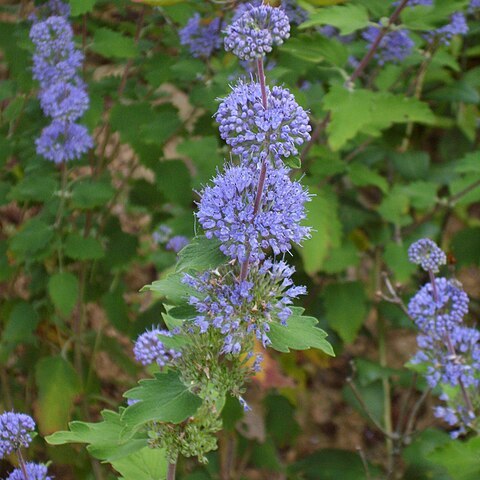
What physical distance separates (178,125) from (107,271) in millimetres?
675

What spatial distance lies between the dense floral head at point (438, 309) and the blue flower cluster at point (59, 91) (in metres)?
1.16

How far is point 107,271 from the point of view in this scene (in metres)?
3.23

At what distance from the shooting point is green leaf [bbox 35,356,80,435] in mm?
2848

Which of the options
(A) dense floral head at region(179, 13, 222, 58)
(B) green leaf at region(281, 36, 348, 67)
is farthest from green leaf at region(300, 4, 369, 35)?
(A) dense floral head at region(179, 13, 222, 58)

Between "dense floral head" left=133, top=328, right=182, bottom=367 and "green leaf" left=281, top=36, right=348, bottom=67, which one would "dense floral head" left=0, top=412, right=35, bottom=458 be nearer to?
"dense floral head" left=133, top=328, right=182, bottom=367

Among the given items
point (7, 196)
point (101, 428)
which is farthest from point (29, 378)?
point (101, 428)

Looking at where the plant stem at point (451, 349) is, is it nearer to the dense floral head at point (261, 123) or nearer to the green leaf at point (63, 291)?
the dense floral head at point (261, 123)

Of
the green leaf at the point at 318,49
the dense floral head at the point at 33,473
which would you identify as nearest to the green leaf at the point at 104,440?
the dense floral head at the point at 33,473

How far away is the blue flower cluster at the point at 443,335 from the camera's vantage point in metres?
2.03

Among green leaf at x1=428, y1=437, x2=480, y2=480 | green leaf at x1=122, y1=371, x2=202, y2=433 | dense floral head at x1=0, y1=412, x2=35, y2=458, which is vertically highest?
green leaf at x1=122, y1=371, x2=202, y2=433

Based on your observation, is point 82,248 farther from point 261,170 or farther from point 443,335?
→ point 261,170

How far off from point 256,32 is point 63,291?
5.18 ft

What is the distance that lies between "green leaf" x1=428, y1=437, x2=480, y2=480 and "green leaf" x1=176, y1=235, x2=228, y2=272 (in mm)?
1086

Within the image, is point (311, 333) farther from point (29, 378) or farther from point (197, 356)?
point (29, 378)
